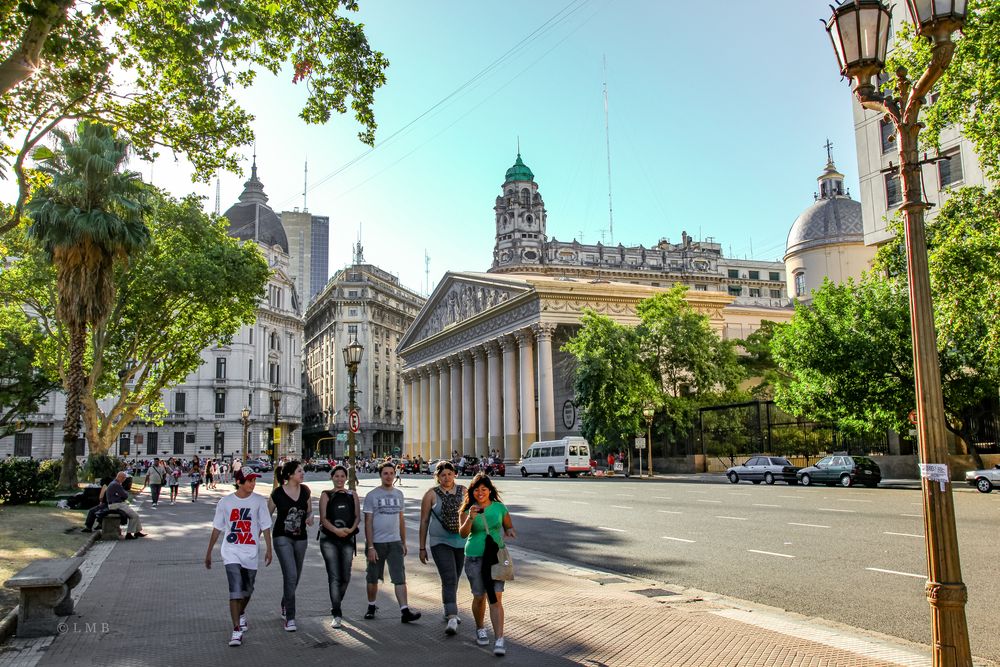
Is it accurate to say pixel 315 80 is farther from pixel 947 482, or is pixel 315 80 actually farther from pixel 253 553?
pixel 947 482

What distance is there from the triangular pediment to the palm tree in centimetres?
3269

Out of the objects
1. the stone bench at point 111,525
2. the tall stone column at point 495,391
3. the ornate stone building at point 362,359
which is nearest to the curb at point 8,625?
the stone bench at point 111,525

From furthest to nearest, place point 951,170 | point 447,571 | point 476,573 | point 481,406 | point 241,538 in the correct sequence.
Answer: point 481,406 < point 951,170 < point 447,571 < point 241,538 < point 476,573

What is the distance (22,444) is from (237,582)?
80.2 meters

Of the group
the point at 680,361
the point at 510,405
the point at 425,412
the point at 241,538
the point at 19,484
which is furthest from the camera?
the point at 425,412

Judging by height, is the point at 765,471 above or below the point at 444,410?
below

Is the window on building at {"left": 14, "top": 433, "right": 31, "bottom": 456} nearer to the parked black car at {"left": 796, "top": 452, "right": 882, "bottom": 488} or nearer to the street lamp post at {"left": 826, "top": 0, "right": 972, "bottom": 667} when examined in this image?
the parked black car at {"left": 796, "top": 452, "right": 882, "bottom": 488}

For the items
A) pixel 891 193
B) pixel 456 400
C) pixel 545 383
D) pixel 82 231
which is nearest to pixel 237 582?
pixel 82 231

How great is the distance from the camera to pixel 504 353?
61750 mm

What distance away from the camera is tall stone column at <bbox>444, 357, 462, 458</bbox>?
71.1 meters

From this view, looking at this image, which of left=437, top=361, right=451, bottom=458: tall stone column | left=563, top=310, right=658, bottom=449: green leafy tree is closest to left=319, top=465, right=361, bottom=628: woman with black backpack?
left=563, top=310, right=658, bottom=449: green leafy tree

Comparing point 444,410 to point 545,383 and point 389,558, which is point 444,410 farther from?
point 389,558

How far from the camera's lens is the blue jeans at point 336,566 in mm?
8188

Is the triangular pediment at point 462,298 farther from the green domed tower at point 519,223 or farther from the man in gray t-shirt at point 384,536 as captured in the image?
the man in gray t-shirt at point 384,536
